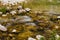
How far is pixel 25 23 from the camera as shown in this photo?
5.89m

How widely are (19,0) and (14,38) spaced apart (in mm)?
2611

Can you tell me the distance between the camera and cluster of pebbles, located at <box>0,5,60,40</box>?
5.32 meters

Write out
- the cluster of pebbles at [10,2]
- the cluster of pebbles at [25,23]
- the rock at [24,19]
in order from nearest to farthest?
the cluster of pebbles at [25,23], the rock at [24,19], the cluster of pebbles at [10,2]

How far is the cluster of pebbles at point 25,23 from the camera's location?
5.32 meters

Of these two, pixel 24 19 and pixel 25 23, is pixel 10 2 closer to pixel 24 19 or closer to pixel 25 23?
pixel 24 19

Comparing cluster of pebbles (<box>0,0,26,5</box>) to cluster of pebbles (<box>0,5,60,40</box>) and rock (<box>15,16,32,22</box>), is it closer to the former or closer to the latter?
cluster of pebbles (<box>0,5,60,40</box>)

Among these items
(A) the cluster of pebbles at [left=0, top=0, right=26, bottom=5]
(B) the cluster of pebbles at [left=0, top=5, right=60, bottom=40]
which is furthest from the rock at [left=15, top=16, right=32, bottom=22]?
(A) the cluster of pebbles at [left=0, top=0, right=26, bottom=5]

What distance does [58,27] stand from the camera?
18.5 ft

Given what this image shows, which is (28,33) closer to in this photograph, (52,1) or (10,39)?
(10,39)

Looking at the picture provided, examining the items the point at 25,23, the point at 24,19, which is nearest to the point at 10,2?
the point at 24,19

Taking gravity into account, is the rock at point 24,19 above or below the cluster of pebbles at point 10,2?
below

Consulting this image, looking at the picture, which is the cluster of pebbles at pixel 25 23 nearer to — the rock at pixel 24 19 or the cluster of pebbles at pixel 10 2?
the rock at pixel 24 19

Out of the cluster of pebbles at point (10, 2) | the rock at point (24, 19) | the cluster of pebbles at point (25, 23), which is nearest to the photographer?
the cluster of pebbles at point (25, 23)

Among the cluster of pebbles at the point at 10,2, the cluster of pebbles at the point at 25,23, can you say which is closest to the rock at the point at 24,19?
the cluster of pebbles at the point at 25,23
